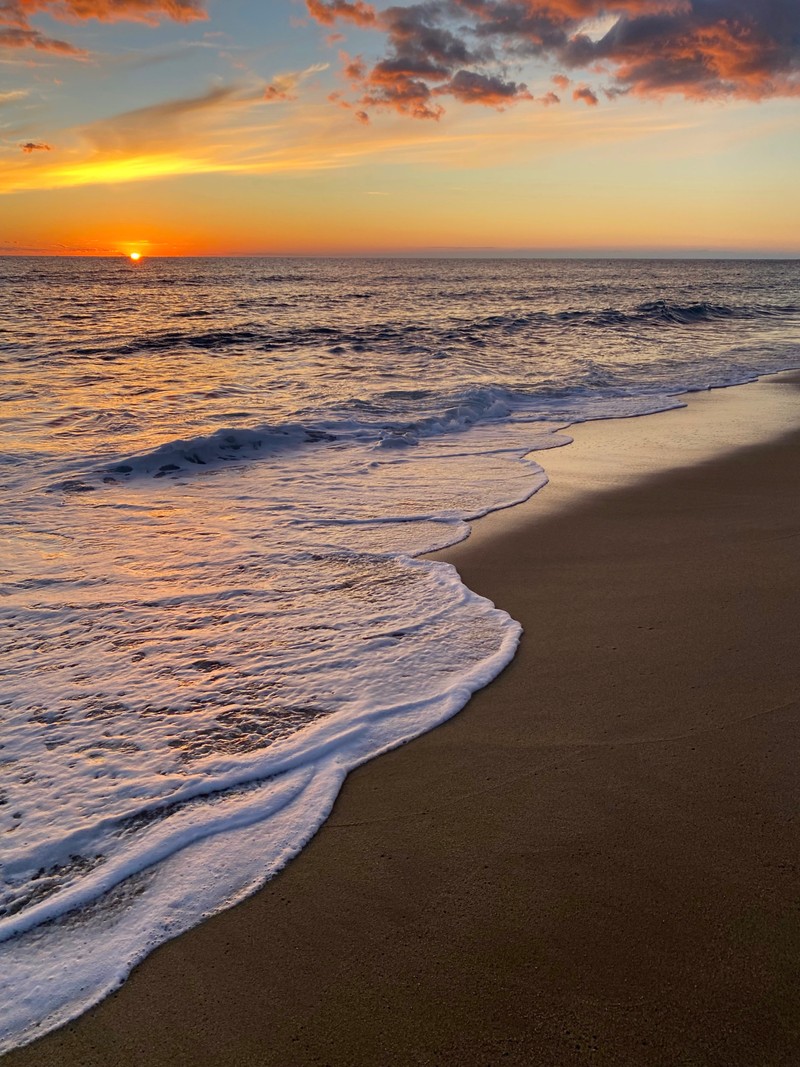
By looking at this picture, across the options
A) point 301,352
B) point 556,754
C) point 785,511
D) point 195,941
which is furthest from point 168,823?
point 301,352

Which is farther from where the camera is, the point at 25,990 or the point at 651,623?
the point at 651,623

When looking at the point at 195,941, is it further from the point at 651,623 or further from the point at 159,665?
the point at 651,623

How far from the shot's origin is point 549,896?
2.17m

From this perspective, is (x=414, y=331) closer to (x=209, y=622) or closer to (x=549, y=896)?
(x=209, y=622)

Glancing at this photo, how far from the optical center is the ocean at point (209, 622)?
7.64 ft

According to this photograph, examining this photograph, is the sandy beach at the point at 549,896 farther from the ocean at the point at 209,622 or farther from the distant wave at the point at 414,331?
the distant wave at the point at 414,331

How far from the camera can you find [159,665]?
3580 millimetres

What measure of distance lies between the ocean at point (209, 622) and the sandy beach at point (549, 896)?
179 millimetres

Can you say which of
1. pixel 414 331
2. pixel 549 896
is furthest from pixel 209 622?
pixel 414 331

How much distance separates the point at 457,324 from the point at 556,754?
24.0m

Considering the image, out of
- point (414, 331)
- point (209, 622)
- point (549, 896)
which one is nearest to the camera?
point (549, 896)

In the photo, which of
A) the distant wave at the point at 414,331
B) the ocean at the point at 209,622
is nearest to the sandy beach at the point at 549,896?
the ocean at the point at 209,622

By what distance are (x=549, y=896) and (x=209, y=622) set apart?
247 centimetres

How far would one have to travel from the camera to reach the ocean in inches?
91.7
